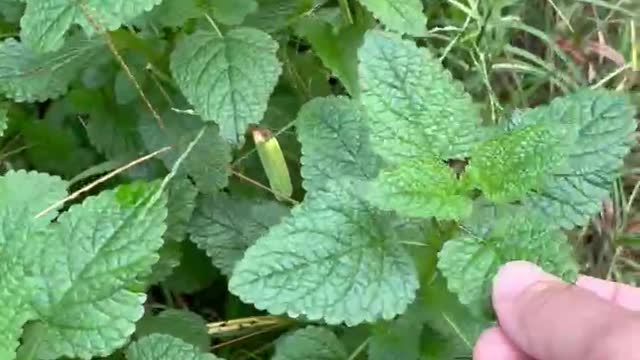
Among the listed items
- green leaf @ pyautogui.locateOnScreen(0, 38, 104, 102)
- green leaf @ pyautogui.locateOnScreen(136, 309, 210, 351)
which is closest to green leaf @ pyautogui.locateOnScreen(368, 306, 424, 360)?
green leaf @ pyautogui.locateOnScreen(136, 309, 210, 351)

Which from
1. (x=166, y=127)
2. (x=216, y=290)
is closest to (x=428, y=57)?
(x=166, y=127)

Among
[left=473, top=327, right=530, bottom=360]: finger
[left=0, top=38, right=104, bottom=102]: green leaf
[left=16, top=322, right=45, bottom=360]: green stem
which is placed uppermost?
[left=0, top=38, right=104, bottom=102]: green leaf

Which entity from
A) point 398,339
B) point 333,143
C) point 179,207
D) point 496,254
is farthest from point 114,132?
point 496,254

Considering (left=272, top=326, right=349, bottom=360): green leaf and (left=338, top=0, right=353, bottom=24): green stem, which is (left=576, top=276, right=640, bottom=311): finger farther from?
(left=338, top=0, right=353, bottom=24): green stem

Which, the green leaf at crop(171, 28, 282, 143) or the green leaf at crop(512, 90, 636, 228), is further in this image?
the green leaf at crop(171, 28, 282, 143)

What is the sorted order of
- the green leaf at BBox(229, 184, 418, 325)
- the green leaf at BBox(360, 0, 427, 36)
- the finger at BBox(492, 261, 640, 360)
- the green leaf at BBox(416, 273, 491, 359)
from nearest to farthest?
the finger at BBox(492, 261, 640, 360) < the green leaf at BBox(229, 184, 418, 325) < the green leaf at BBox(416, 273, 491, 359) < the green leaf at BBox(360, 0, 427, 36)

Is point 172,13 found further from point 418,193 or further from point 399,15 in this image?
point 418,193

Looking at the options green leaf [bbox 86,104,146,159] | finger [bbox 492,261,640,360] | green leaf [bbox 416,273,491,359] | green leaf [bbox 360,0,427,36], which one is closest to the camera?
finger [bbox 492,261,640,360]
